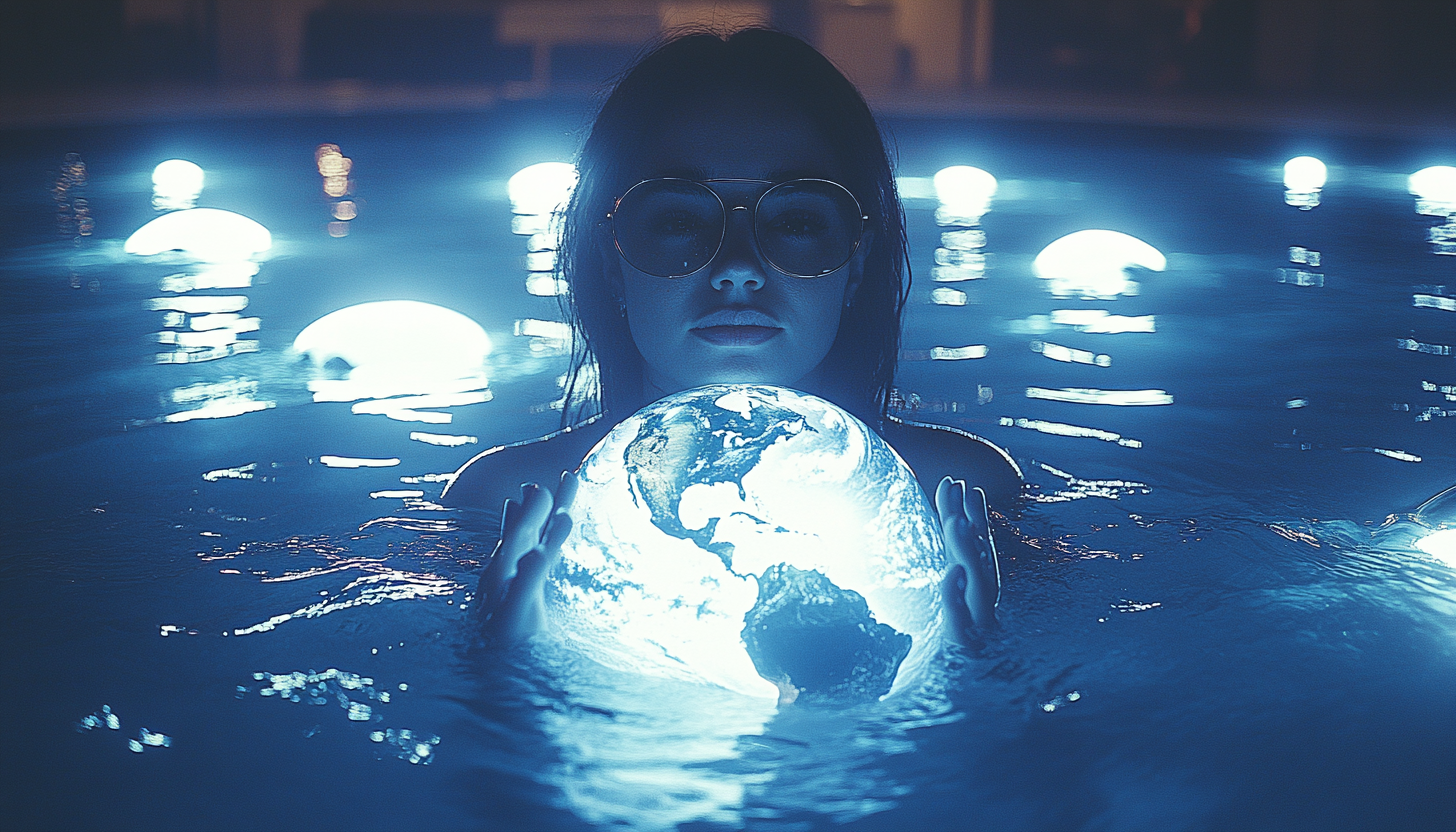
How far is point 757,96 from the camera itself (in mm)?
3168

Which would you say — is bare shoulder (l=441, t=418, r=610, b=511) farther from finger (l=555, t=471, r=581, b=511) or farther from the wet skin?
finger (l=555, t=471, r=581, b=511)

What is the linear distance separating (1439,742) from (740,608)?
145 centimetres

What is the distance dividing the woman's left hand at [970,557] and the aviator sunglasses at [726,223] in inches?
24.8

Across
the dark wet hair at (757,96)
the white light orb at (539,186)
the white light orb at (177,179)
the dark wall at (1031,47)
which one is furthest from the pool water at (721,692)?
the dark wall at (1031,47)

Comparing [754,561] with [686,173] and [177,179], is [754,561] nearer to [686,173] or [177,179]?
[686,173]

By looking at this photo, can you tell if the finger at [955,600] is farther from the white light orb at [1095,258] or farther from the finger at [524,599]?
the white light orb at [1095,258]

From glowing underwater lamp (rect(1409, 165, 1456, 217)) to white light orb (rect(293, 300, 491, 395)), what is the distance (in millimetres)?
8682

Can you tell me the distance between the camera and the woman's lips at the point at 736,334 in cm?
307

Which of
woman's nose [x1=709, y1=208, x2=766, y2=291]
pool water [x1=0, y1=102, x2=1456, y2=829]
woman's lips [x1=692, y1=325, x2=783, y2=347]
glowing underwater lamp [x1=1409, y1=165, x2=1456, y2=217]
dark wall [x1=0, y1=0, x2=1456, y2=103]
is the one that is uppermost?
dark wall [x1=0, y1=0, x2=1456, y2=103]

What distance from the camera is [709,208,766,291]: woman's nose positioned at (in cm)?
302

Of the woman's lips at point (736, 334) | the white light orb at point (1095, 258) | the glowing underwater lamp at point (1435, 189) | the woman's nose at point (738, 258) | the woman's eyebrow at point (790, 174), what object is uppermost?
the glowing underwater lamp at point (1435, 189)

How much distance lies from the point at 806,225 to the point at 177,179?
11553 millimetres

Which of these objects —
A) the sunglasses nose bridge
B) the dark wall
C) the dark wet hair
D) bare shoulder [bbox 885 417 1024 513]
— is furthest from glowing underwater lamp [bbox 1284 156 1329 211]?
the sunglasses nose bridge

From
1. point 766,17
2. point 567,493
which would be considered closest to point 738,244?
point 567,493
